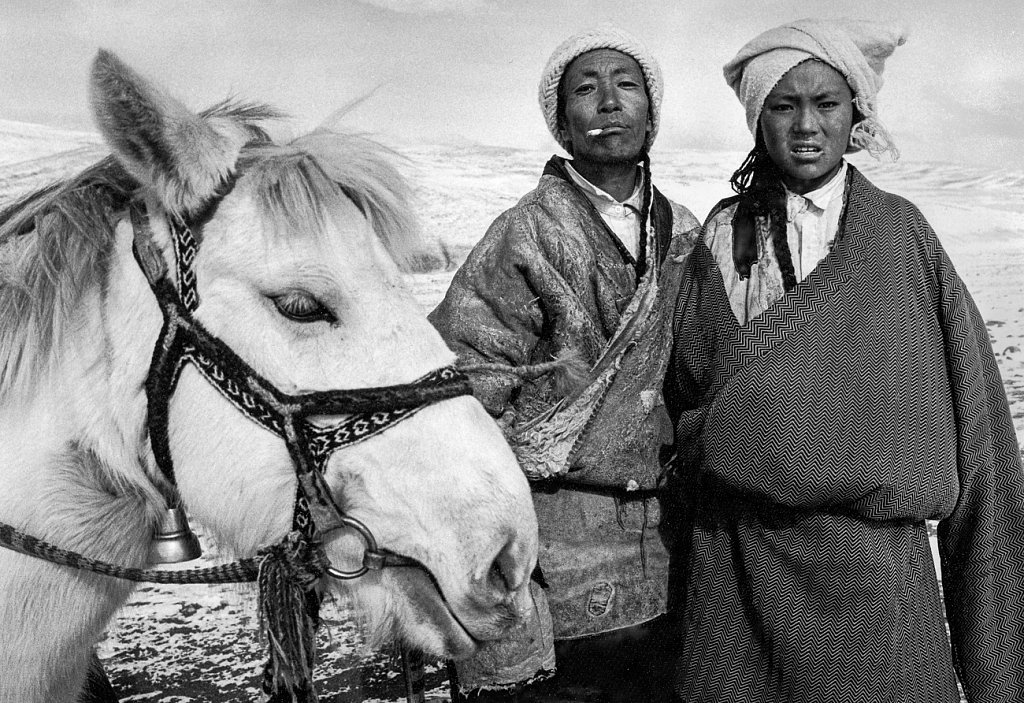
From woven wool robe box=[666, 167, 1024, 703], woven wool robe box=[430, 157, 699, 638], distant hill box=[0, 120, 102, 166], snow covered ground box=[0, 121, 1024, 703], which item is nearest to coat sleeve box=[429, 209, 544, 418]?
woven wool robe box=[430, 157, 699, 638]

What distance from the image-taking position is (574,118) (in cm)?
210

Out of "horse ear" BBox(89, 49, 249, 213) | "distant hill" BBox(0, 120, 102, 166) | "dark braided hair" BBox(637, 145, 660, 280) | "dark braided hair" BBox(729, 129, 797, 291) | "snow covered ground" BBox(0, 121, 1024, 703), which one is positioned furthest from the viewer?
"distant hill" BBox(0, 120, 102, 166)

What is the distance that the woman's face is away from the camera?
1784 mm

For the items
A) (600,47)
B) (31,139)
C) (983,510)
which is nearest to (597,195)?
(600,47)

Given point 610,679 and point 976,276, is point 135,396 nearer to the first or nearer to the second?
point 610,679

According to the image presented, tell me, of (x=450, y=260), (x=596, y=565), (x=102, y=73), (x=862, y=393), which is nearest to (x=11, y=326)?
(x=102, y=73)

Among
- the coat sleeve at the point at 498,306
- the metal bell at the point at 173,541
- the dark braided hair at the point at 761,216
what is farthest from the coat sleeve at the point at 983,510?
the metal bell at the point at 173,541

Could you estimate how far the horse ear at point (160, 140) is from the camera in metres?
1.22

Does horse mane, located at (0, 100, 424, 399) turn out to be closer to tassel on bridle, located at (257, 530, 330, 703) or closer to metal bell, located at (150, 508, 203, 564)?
metal bell, located at (150, 508, 203, 564)

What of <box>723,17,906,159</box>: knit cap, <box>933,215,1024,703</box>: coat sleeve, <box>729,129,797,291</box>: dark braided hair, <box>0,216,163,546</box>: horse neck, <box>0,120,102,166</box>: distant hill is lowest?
<box>933,215,1024,703</box>: coat sleeve

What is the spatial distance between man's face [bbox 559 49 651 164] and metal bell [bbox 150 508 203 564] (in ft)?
4.30

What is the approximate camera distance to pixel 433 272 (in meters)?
1.98

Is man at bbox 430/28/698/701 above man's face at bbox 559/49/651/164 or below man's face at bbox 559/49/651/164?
below

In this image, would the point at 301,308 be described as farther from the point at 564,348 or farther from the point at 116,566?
the point at 564,348
